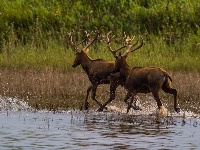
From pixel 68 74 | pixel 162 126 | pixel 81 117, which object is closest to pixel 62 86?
pixel 68 74

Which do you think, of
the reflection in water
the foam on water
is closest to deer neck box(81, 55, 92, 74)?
the foam on water

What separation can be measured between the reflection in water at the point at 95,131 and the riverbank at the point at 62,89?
1.20m

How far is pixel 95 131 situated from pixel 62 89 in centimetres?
517

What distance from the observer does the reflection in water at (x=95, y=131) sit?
11570mm

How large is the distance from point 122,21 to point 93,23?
1061mm

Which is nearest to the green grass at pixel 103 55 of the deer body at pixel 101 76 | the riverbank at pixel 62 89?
the riverbank at pixel 62 89

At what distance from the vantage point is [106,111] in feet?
52.8

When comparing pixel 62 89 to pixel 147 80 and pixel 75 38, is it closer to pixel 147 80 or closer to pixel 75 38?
pixel 147 80

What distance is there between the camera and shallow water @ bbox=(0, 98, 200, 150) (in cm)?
1159

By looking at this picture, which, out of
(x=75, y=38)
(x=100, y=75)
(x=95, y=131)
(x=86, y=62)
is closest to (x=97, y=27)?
(x=75, y=38)

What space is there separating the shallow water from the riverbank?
789 mm

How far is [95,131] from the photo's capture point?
42.6 ft

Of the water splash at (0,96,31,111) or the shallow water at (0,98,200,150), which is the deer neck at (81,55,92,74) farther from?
the water splash at (0,96,31,111)

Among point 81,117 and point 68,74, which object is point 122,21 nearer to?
point 68,74
